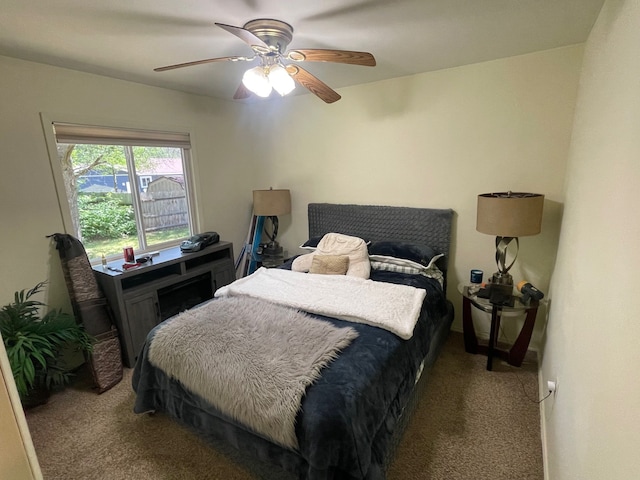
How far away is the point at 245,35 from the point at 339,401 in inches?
68.9

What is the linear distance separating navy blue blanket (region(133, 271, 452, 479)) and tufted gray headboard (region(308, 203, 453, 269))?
100 centimetres

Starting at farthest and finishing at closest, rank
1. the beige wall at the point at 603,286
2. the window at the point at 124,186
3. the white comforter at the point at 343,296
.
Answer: the window at the point at 124,186, the white comforter at the point at 343,296, the beige wall at the point at 603,286

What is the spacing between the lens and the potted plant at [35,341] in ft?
6.19

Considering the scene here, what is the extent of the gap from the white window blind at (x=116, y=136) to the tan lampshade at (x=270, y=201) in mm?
→ 887

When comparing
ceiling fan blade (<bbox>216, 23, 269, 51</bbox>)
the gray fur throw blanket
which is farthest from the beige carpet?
ceiling fan blade (<bbox>216, 23, 269, 51</bbox>)

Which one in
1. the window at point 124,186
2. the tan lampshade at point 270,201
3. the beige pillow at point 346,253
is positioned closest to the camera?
the window at point 124,186

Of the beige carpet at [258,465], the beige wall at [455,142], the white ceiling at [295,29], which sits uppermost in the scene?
the white ceiling at [295,29]

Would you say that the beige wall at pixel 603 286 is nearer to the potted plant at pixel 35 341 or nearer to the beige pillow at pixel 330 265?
the beige pillow at pixel 330 265

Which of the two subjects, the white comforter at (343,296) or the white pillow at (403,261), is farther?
the white pillow at (403,261)

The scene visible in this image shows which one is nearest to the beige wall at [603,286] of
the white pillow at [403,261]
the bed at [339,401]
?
the bed at [339,401]

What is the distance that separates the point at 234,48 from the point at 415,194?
6.21 feet

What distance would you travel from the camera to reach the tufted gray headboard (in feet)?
9.21

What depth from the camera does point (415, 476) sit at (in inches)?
Result: 62.7

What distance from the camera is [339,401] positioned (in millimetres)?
1346
